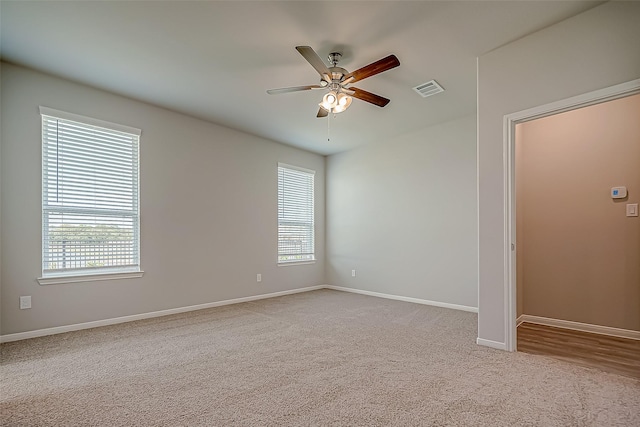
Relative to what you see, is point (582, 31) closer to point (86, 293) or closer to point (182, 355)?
point (182, 355)

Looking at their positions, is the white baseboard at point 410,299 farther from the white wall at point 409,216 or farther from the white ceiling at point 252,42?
the white ceiling at point 252,42

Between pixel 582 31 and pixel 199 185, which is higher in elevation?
pixel 582 31

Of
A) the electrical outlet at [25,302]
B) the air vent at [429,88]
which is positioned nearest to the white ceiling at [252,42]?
the air vent at [429,88]

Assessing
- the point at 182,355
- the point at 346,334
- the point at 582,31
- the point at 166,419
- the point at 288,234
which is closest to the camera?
the point at 166,419

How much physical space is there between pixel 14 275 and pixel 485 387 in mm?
4364

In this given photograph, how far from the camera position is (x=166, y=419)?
185cm

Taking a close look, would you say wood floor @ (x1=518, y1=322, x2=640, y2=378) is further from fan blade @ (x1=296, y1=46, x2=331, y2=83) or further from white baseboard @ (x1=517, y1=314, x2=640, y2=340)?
fan blade @ (x1=296, y1=46, x2=331, y2=83)

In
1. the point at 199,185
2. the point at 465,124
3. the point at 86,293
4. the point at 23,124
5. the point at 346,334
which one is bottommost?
the point at 346,334

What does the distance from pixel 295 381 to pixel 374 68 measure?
254cm

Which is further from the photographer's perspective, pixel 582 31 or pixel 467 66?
pixel 467 66

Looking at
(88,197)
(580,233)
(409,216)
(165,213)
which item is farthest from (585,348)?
(88,197)

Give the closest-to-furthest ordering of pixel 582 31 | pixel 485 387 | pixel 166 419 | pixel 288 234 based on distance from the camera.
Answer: pixel 166 419 < pixel 485 387 < pixel 582 31 < pixel 288 234

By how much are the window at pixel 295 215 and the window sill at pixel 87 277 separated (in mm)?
2398

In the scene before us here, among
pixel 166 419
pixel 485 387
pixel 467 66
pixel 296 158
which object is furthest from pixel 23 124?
pixel 485 387
